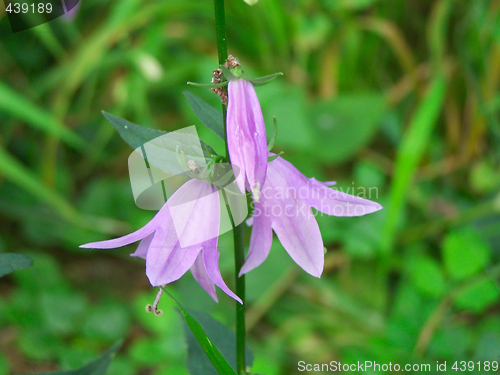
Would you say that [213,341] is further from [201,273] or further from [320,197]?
[320,197]

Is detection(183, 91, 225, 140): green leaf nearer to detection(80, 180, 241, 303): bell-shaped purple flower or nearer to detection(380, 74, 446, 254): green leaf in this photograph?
detection(80, 180, 241, 303): bell-shaped purple flower

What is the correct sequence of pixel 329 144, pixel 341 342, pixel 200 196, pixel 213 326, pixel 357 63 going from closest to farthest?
pixel 200 196 → pixel 213 326 → pixel 341 342 → pixel 329 144 → pixel 357 63

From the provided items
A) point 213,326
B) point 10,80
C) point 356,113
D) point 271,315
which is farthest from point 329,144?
point 10,80

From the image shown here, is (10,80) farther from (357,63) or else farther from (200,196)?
(200,196)

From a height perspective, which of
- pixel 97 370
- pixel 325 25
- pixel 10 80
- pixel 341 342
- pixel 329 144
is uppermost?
pixel 325 25

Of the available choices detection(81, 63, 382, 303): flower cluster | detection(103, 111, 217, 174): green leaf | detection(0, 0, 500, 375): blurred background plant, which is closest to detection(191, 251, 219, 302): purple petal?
detection(81, 63, 382, 303): flower cluster

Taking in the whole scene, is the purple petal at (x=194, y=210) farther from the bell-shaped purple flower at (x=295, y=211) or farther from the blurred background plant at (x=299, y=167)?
the blurred background plant at (x=299, y=167)
